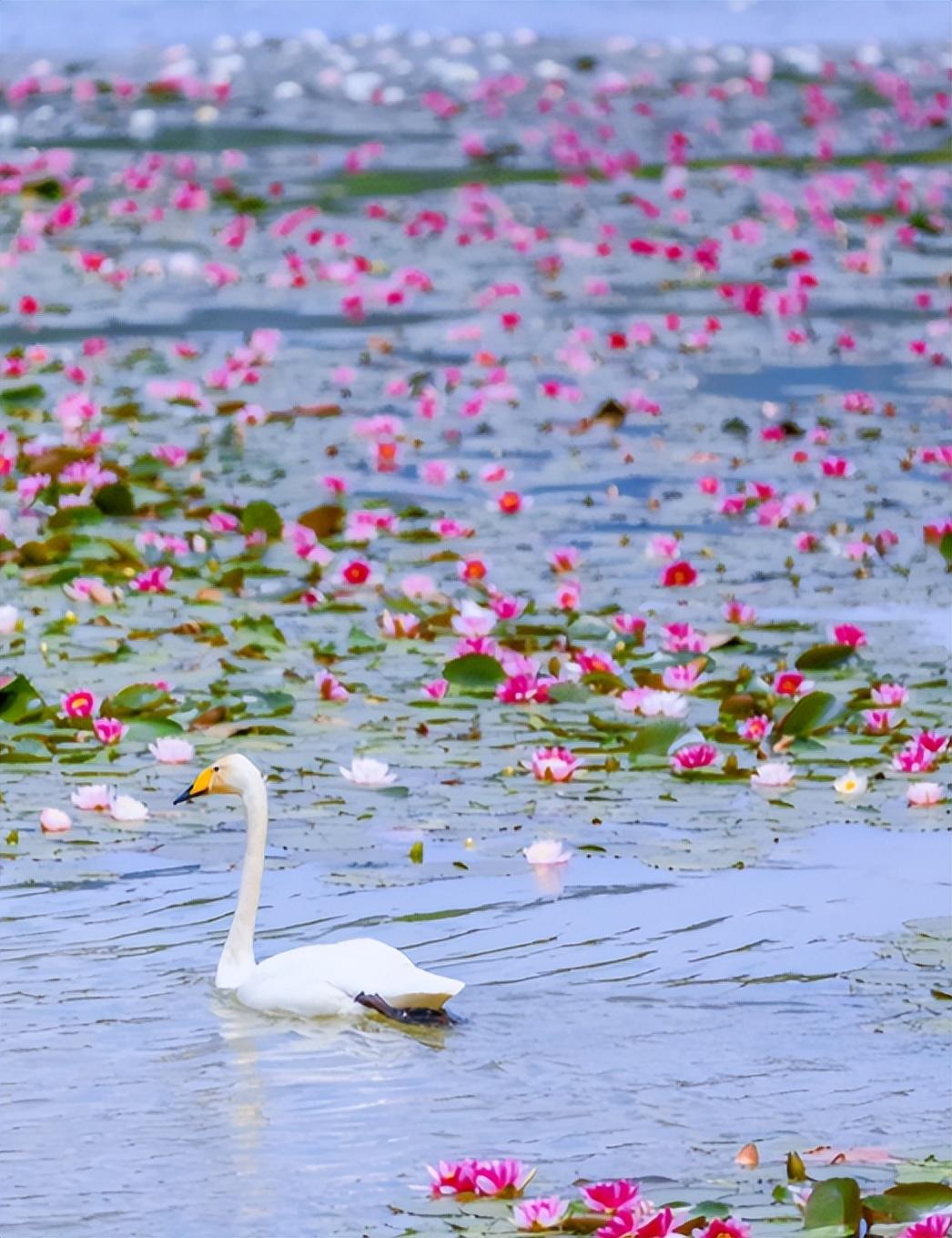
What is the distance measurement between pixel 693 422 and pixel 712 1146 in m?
7.41

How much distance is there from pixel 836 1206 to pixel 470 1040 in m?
1.10

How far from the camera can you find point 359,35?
32312 mm

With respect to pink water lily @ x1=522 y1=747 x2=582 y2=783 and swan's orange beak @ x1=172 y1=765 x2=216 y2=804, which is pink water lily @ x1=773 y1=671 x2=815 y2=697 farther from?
swan's orange beak @ x1=172 y1=765 x2=216 y2=804

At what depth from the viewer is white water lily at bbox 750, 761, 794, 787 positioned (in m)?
6.68

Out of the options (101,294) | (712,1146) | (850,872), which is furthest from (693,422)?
(712,1146)

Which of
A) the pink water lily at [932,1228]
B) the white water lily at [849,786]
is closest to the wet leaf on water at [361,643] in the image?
the white water lily at [849,786]

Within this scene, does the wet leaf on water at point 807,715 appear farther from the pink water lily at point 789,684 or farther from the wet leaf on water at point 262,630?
the wet leaf on water at point 262,630

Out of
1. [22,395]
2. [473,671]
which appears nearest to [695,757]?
[473,671]

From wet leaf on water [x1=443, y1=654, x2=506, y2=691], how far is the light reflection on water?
136 cm

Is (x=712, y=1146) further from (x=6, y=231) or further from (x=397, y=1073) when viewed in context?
(x=6, y=231)

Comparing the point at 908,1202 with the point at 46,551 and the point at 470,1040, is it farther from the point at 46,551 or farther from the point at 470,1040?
the point at 46,551

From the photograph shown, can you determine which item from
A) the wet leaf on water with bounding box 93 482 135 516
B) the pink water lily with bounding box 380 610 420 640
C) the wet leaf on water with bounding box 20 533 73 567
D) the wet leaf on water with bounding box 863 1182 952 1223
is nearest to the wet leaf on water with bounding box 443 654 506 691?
the pink water lily with bounding box 380 610 420 640

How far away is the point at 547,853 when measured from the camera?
613 centimetres

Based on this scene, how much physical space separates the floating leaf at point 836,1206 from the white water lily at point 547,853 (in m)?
1.96
